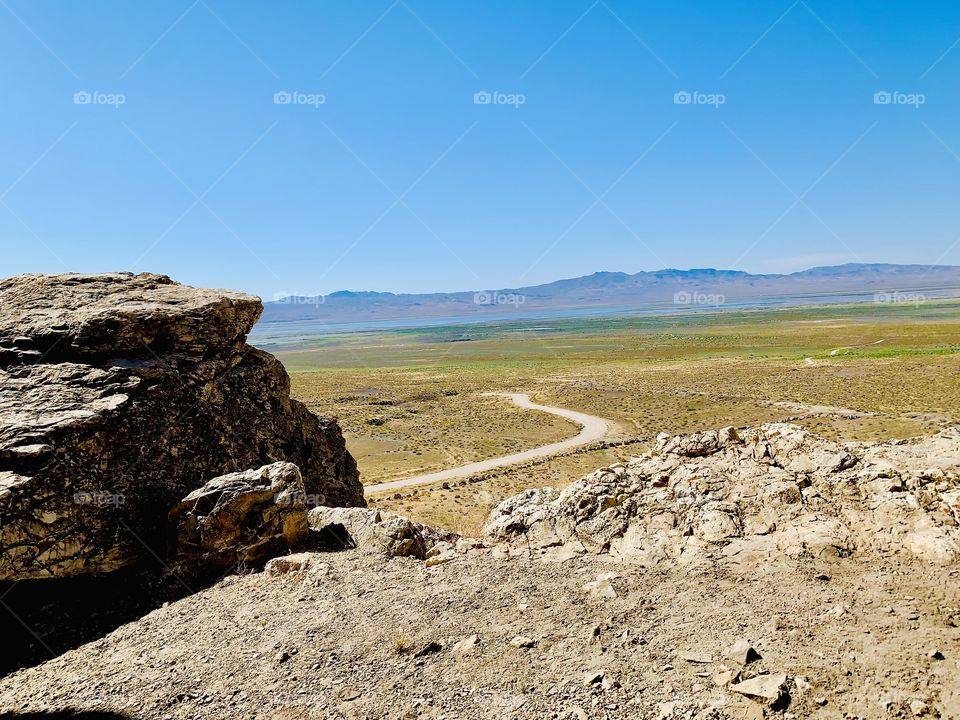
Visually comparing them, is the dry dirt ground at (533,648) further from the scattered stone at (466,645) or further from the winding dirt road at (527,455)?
the winding dirt road at (527,455)

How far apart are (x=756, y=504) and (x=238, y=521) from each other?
11.5 metres

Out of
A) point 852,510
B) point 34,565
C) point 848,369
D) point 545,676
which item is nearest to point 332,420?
point 34,565

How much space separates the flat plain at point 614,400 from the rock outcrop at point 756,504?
9.56 metres

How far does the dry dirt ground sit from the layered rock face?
2.59 m

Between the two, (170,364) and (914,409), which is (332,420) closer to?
(170,364)

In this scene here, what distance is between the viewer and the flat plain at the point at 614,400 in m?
38.6

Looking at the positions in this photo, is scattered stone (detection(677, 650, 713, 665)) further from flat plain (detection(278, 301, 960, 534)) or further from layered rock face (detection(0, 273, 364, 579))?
flat plain (detection(278, 301, 960, 534))

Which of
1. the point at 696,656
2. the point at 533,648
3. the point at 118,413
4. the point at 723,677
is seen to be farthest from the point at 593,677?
the point at 118,413

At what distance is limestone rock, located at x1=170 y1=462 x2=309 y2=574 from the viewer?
12.1 meters

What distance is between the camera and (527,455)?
139 feet

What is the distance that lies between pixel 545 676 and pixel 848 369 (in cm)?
8156

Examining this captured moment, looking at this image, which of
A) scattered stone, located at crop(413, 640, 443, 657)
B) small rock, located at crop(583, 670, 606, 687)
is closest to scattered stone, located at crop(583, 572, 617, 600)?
small rock, located at crop(583, 670, 606, 687)

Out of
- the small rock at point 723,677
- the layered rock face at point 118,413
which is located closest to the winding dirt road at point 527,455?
the layered rock face at point 118,413

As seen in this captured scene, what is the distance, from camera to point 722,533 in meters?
11.8
